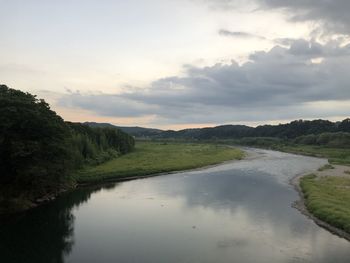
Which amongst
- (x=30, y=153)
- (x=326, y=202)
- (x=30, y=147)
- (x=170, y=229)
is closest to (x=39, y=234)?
(x=170, y=229)

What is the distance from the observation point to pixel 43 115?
1708 inches

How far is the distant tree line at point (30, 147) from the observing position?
1539 inches

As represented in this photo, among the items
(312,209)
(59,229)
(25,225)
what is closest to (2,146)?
(25,225)

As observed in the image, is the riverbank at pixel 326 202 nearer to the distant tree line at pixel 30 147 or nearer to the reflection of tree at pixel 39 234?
the reflection of tree at pixel 39 234

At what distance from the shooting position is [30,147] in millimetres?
39062

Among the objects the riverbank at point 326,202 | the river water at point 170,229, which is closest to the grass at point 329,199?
the riverbank at point 326,202

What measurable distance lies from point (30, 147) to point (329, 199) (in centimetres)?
3029

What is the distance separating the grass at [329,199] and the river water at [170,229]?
157cm

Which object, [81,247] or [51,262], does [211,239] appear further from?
[51,262]

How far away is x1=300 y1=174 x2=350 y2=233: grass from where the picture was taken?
31.1 metres

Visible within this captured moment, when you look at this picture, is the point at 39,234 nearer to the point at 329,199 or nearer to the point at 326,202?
the point at 326,202

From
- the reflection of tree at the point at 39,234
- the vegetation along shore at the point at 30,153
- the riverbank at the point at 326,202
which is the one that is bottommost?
the reflection of tree at the point at 39,234

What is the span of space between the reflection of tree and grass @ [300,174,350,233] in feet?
67.0

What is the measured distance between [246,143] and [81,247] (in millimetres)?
172143
